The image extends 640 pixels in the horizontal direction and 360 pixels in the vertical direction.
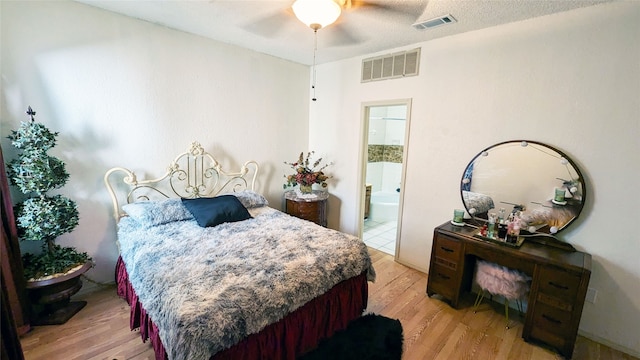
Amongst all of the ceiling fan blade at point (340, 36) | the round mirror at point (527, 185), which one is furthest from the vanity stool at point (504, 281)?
the ceiling fan blade at point (340, 36)

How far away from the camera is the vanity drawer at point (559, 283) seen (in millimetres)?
1873

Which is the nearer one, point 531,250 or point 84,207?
point 531,250

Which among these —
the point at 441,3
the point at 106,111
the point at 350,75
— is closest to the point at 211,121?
the point at 106,111

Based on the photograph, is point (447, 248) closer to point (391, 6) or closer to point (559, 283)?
point (559, 283)

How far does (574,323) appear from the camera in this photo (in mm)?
1881

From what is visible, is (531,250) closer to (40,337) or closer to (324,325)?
(324,325)

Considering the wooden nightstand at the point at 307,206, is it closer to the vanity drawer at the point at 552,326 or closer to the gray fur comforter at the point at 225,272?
the gray fur comforter at the point at 225,272

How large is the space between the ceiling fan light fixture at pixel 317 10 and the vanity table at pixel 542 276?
79.7 inches

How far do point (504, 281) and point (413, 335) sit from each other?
0.86m

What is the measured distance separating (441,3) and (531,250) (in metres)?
2.01

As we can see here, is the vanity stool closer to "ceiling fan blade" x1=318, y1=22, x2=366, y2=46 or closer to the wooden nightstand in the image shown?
the wooden nightstand

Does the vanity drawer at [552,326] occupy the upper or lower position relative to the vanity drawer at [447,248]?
lower

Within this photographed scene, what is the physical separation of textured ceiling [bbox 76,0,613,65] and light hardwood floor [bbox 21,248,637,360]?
2523 mm

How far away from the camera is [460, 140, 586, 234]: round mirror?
2.15 metres
